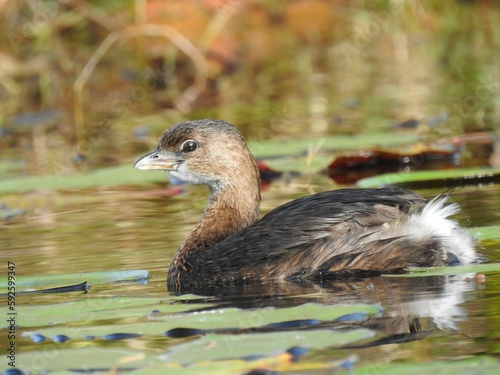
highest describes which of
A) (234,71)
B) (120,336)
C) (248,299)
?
(234,71)

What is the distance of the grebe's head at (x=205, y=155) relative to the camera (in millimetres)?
7215

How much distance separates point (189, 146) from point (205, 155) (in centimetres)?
17

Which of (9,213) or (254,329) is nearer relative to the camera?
(254,329)

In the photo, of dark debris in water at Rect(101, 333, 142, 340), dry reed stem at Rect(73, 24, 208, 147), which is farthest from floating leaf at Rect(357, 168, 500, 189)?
dry reed stem at Rect(73, 24, 208, 147)

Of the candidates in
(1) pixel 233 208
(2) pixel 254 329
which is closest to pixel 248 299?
(2) pixel 254 329

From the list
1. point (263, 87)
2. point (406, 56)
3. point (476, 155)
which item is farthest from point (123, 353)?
point (406, 56)

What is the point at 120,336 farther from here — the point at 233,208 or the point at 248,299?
the point at 233,208

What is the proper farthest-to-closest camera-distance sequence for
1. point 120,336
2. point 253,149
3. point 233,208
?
1. point 253,149
2. point 233,208
3. point 120,336

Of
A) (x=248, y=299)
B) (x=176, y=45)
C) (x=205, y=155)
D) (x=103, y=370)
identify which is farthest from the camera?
(x=176, y=45)

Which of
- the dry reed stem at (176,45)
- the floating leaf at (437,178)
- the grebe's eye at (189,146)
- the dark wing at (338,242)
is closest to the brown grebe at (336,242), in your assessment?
the dark wing at (338,242)

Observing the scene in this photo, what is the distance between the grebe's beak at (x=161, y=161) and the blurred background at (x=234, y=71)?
3566mm

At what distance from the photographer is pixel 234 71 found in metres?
20.4

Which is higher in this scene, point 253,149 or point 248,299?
point 253,149

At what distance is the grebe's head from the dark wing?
92 cm
